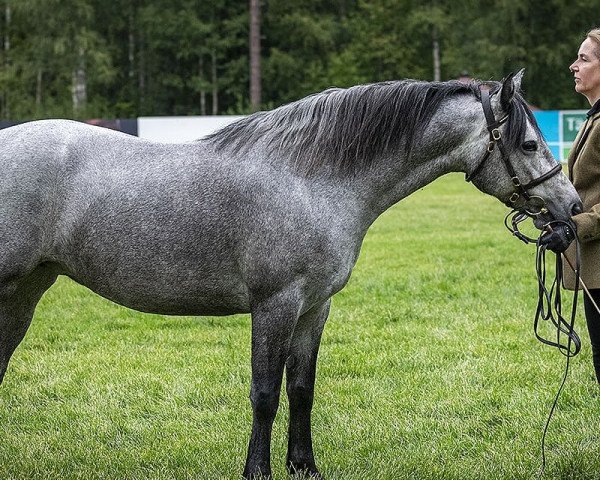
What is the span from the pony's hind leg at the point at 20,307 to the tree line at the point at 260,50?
3355 cm

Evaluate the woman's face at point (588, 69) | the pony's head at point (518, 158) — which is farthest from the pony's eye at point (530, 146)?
the woman's face at point (588, 69)

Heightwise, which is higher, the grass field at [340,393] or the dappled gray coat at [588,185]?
the dappled gray coat at [588,185]

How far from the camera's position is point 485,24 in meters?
39.6

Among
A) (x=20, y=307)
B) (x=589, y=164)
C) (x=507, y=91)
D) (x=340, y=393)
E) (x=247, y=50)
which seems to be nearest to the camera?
(x=507, y=91)

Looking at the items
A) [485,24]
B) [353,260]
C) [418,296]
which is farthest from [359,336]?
[485,24]

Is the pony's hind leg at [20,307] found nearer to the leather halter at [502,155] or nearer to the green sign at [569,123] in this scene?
the leather halter at [502,155]

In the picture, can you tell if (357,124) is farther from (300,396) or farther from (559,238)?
(300,396)

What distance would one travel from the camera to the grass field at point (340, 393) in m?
4.35

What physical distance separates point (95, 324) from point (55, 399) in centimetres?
193

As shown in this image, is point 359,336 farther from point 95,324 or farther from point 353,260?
point 353,260

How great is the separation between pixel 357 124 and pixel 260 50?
126 feet

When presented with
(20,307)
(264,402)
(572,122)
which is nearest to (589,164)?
(264,402)

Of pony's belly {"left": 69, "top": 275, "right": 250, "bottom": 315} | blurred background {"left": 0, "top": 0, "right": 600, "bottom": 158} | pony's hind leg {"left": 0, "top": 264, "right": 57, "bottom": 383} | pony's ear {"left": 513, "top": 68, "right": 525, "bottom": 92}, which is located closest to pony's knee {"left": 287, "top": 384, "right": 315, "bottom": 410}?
pony's belly {"left": 69, "top": 275, "right": 250, "bottom": 315}

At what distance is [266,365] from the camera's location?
369 centimetres
